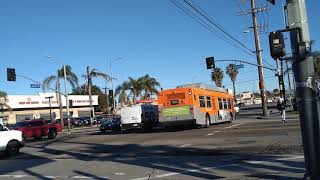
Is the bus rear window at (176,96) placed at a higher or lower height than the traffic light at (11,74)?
lower

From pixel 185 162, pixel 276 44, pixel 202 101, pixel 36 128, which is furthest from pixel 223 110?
pixel 276 44

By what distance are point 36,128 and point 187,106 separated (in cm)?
1154

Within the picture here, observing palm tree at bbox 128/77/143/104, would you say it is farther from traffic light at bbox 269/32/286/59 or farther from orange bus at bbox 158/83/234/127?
traffic light at bbox 269/32/286/59

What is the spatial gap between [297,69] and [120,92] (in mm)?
84864

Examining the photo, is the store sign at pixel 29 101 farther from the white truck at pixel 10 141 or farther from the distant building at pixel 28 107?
the white truck at pixel 10 141

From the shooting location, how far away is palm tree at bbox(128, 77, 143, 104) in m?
91.4

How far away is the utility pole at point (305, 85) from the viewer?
8562 millimetres

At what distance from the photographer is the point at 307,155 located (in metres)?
8.63

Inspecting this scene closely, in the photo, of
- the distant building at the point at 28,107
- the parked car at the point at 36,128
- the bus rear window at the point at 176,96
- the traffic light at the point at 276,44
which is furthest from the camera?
the distant building at the point at 28,107

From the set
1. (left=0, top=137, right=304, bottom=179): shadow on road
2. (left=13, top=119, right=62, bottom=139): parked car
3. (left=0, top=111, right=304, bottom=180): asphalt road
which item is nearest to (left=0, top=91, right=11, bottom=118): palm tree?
(left=13, top=119, right=62, bottom=139): parked car

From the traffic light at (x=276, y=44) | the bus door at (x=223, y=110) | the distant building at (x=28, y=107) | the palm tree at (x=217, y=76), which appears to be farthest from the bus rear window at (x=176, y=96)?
the palm tree at (x=217, y=76)

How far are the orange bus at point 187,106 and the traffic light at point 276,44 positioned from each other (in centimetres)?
2196

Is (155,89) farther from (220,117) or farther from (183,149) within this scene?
(183,149)

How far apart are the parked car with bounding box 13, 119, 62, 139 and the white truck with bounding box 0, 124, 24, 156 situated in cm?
1129
